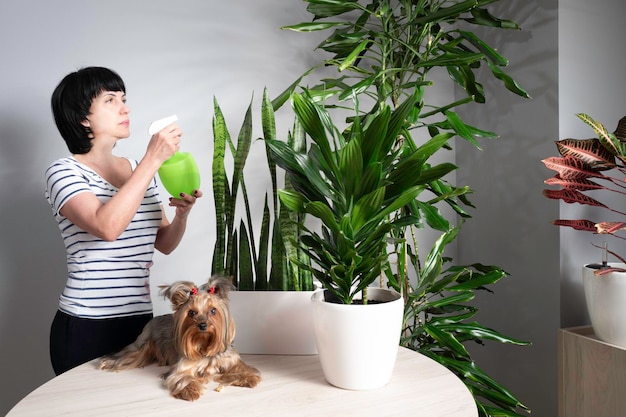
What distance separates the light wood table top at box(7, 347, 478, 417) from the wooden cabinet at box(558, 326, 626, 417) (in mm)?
1112

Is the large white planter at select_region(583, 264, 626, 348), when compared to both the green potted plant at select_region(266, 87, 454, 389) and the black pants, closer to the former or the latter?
the green potted plant at select_region(266, 87, 454, 389)

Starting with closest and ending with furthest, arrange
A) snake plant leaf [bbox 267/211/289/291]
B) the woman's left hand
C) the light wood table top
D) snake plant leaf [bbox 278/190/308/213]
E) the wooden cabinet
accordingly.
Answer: the light wood table top
snake plant leaf [bbox 278/190/308/213]
snake plant leaf [bbox 267/211/289/291]
the woman's left hand
the wooden cabinet

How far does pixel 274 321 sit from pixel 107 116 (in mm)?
954

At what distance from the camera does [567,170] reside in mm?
2062

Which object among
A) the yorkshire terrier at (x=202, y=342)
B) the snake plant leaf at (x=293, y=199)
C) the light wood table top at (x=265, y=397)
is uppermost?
the snake plant leaf at (x=293, y=199)

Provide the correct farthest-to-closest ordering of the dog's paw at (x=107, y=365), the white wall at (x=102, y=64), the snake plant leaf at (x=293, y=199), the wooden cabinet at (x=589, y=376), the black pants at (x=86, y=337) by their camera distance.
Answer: the white wall at (x=102, y=64) < the wooden cabinet at (x=589, y=376) < the black pants at (x=86, y=337) < the dog's paw at (x=107, y=365) < the snake plant leaf at (x=293, y=199)

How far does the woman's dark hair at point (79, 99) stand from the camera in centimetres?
→ 178

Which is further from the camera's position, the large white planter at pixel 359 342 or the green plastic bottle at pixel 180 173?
the green plastic bottle at pixel 180 173

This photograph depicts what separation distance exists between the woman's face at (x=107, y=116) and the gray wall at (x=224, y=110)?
2.05 feet

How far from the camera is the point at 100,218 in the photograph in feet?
4.99

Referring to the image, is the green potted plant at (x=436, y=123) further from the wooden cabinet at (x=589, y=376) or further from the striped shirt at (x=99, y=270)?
the striped shirt at (x=99, y=270)

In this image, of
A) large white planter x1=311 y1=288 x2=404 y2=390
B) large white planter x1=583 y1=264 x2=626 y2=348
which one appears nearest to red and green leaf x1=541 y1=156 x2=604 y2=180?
large white planter x1=583 y1=264 x2=626 y2=348

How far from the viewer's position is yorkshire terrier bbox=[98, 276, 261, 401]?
117cm

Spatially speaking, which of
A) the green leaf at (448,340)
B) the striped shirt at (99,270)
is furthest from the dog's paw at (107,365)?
the green leaf at (448,340)
